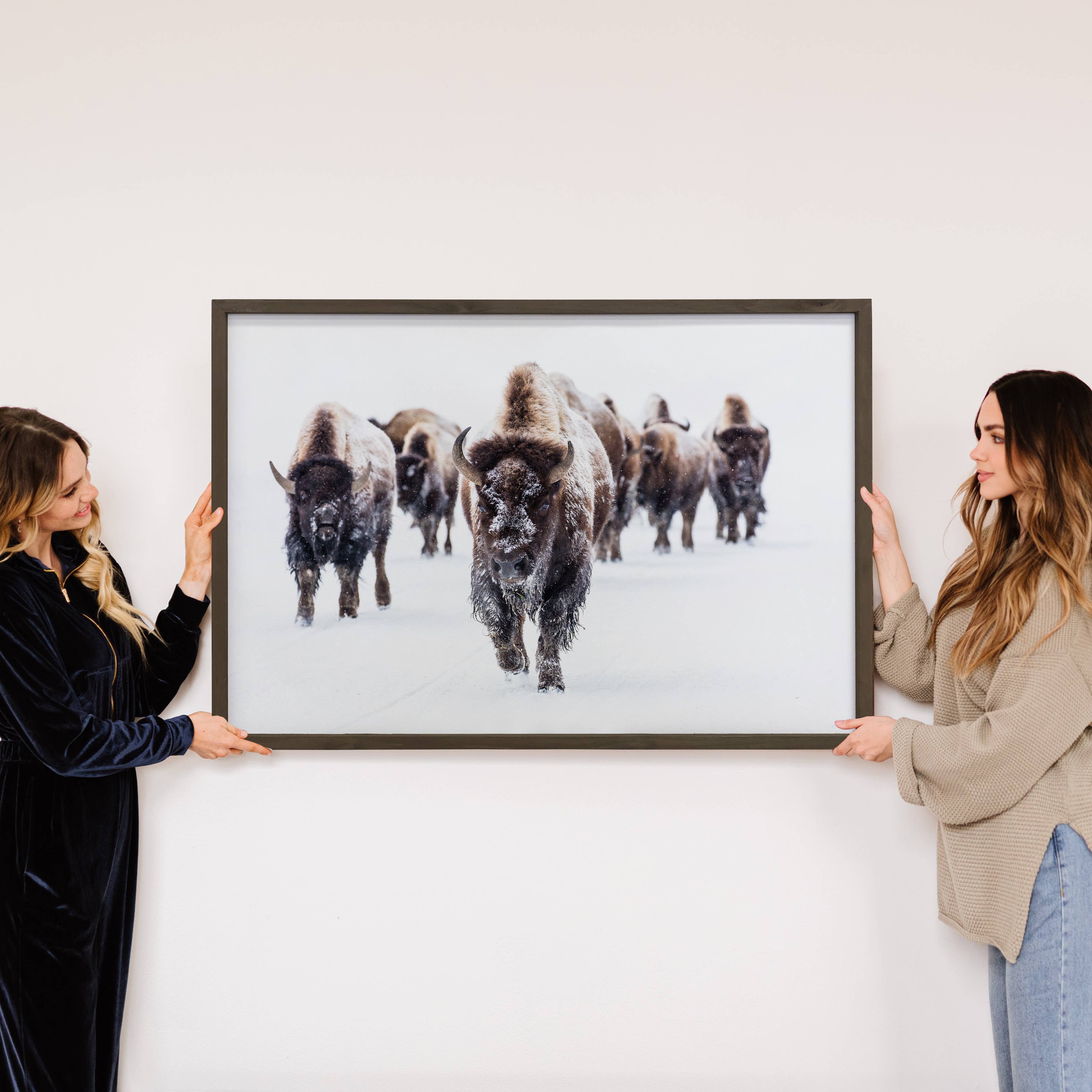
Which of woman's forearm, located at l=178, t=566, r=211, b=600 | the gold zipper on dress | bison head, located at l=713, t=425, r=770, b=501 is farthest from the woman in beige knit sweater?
the gold zipper on dress

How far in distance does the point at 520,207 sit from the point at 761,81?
1.75 ft

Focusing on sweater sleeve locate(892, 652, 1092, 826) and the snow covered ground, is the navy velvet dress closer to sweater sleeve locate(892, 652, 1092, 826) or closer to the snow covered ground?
the snow covered ground

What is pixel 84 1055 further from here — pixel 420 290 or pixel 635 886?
pixel 420 290

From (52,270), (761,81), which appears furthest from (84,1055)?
(761,81)

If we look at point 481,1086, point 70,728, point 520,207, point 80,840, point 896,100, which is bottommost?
point 481,1086

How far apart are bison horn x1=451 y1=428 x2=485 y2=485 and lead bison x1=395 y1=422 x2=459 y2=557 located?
12 mm

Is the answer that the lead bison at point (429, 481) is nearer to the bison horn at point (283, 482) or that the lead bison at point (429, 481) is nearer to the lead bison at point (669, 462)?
the bison horn at point (283, 482)

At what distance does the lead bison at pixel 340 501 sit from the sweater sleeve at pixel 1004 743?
983 mm

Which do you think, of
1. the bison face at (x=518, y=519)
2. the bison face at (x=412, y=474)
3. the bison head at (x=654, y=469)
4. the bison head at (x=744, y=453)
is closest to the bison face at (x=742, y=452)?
the bison head at (x=744, y=453)

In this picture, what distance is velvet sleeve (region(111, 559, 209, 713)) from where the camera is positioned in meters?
1.48

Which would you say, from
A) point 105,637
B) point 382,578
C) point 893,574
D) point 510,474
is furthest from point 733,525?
point 105,637

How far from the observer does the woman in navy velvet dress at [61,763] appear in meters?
1.32

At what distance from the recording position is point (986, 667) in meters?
1.31

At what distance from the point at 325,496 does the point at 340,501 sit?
0.03 meters
